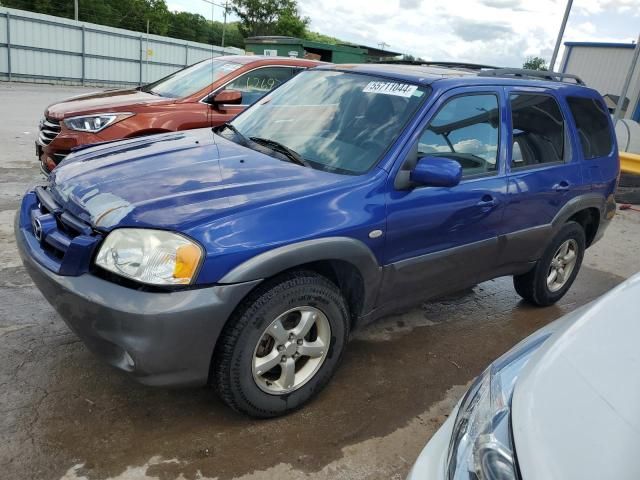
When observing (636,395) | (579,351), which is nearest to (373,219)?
(579,351)

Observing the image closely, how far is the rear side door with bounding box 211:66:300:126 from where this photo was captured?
6.17m

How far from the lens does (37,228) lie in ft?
9.10

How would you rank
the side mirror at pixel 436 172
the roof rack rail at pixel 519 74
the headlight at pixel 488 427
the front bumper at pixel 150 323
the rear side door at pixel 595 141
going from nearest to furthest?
the headlight at pixel 488 427
the front bumper at pixel 150 323
the side mirror at pixel 436 172
the roof rack rail at pixel 519 74
the rear side door at pixel 595 141

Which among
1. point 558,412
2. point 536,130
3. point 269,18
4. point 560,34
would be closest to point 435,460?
point 558,412

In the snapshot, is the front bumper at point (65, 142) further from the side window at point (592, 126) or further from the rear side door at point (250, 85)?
the side window at point (592, 126)

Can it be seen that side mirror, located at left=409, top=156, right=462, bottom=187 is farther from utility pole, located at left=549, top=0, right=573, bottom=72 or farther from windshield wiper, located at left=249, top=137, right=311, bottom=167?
utility pole, located at left=549, top=0, right=573, bottom=72

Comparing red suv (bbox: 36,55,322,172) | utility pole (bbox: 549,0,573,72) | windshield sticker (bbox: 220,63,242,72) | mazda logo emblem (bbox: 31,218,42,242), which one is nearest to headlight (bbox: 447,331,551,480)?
mazda logo emblem (bbox: 31,218,42,242)

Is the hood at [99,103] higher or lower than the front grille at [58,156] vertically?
higher

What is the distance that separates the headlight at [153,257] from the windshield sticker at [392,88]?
165cm

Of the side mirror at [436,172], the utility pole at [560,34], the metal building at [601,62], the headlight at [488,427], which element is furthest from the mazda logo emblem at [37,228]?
the metal building at [601,62]

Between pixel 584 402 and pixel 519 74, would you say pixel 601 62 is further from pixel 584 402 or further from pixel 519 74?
pixel 584 402

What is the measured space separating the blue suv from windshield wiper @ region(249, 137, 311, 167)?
0.01 m

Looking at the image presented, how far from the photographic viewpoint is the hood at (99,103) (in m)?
5.60

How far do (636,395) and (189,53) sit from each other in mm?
29547
